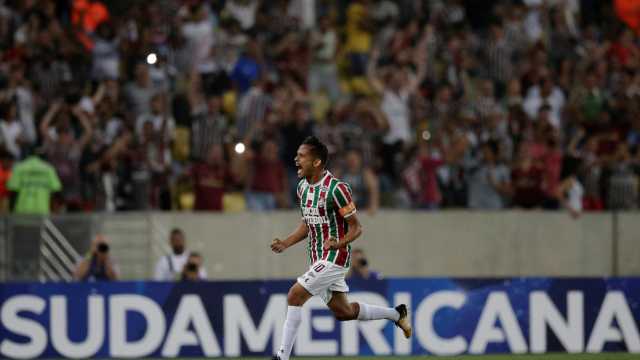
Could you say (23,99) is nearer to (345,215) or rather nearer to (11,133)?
(11,133)

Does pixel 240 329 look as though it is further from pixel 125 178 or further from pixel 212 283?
pixel 125 178

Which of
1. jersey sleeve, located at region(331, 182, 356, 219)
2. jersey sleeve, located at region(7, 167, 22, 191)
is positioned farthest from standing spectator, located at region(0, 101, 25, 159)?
jersey sleeve, located at region(331, 182, 356, 219)

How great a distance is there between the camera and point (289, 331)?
12.5 metres

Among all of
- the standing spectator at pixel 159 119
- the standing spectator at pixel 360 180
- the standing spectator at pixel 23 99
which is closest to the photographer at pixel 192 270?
the standing spectator at pixel 159 119

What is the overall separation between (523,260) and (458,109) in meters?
2.43

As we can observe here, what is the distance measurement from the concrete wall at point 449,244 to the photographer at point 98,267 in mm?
1969

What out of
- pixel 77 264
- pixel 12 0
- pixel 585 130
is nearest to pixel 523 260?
pixel 585 130

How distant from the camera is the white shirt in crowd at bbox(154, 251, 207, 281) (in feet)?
59.2

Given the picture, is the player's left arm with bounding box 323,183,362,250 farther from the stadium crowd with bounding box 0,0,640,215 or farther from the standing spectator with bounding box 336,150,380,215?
the standing spectator with bounding box 336,150,380,215

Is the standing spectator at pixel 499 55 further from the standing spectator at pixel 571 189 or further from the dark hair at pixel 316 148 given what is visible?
the dark hair at pixel 316 148

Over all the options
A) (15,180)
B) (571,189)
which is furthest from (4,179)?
(571,189)

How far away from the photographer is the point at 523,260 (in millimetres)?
20641

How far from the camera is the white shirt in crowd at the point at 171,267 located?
18047 millimetres

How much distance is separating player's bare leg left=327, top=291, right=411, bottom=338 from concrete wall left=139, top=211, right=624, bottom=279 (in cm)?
622
